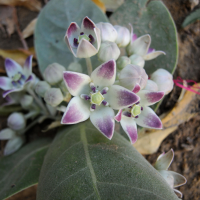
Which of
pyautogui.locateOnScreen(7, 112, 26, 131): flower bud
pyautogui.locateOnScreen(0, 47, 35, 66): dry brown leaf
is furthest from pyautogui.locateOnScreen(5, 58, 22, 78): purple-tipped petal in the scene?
pyautogui.locateOnScreen(0, 47, 35, 66): dry brown leaf

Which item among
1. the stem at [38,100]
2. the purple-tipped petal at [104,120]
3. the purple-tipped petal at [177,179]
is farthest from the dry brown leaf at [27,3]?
the purple-tipped petal at [177,179]

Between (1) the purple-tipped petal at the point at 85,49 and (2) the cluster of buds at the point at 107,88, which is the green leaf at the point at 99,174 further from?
(1) the purple-tipped petal at the point at 85,49

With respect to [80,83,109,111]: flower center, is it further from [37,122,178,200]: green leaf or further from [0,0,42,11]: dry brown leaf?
[0,0,42,11]: dry brown leaf

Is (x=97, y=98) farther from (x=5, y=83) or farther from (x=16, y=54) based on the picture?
(x=16, y=54)

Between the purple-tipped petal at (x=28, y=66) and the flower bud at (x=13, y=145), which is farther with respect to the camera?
the flower bud at (x=13, y=145)

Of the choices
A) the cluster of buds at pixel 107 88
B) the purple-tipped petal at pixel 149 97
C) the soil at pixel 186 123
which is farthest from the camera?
the soil at pixel 186 123

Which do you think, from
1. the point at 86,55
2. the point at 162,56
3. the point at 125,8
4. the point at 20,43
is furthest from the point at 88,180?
the point at 20,43
